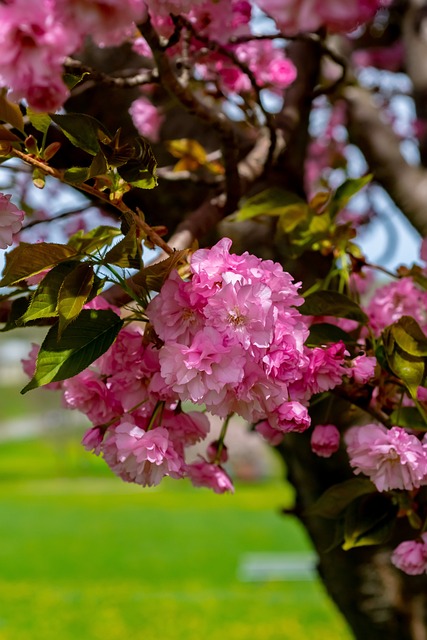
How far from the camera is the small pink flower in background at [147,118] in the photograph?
1.68m

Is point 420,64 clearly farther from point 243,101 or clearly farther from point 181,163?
point 181,163

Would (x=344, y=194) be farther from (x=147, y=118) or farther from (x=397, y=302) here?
(x=147, y=118)

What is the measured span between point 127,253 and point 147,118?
1033 millimetres

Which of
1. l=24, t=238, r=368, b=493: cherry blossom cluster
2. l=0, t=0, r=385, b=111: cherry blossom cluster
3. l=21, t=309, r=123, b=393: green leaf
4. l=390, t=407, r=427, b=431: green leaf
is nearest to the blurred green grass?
l=390, t=407, r=427, b=431: green leaf

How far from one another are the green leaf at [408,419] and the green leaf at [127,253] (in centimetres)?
35

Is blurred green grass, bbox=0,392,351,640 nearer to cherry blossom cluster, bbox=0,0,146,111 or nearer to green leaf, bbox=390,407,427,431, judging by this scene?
green leaf, bbox=390,407,427,431

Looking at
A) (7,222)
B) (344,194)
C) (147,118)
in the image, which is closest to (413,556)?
(344,194)

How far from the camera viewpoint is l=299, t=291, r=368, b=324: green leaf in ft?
2.81

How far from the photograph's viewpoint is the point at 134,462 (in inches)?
30.0

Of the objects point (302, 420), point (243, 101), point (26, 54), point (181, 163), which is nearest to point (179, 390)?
point (302, 420)

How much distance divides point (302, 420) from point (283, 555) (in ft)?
29.6

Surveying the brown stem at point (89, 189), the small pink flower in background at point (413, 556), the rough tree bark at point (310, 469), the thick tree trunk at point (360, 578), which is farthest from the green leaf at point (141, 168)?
the thick tree trunk at point (360, 578)

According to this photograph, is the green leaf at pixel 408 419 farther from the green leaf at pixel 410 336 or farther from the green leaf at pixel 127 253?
the green leaf at pixel 127 253

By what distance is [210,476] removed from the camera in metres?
0.91
